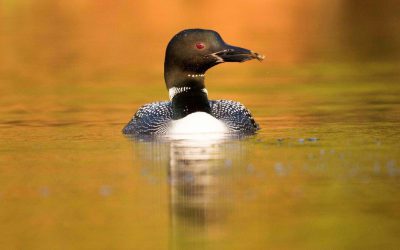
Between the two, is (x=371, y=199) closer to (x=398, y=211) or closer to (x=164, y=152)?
(x=398, y=211)

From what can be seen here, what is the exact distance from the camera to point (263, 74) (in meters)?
19.7

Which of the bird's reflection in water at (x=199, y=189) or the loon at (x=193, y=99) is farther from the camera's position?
the loon at (x=193, y=99)

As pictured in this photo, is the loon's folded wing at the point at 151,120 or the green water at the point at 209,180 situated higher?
the loon's folded wing at the point at 151,120

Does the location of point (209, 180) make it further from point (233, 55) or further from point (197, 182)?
point (233, 55)

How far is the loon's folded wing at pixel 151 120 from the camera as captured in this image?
13312 millimetres

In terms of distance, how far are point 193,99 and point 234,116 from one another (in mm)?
453

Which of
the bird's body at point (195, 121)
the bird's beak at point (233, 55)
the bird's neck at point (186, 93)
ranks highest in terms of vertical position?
the bird's beak at point (233, 55)

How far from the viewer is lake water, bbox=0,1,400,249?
8.56m

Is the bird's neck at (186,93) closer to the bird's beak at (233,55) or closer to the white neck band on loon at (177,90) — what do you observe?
the white neck band on loon at (177,90)

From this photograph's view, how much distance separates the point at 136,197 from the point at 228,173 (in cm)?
114

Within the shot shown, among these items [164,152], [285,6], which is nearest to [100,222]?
[164,152]

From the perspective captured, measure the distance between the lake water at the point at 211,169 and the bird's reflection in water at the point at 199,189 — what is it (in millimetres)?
12

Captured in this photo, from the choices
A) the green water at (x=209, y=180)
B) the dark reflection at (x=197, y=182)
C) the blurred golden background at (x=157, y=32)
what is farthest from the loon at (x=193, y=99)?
the blurred golden background at (x=157, y=32)

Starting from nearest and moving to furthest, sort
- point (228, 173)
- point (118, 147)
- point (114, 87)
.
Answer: point (228, 173)
point (118, 147)
point (114, 87)
